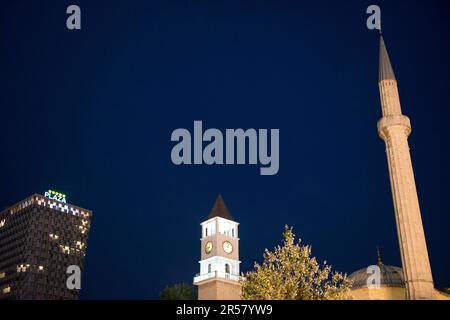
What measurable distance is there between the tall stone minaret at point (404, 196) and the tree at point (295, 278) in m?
9.69

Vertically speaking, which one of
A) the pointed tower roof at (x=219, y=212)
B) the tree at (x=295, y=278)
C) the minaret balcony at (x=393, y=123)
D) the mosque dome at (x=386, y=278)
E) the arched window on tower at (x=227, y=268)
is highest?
the pointed tower roof at (x=219, y=212)

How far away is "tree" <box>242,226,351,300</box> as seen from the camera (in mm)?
26984

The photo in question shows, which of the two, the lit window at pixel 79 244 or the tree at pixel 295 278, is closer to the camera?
the tree at pixel 295 278

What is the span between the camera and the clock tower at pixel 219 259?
6397 cm

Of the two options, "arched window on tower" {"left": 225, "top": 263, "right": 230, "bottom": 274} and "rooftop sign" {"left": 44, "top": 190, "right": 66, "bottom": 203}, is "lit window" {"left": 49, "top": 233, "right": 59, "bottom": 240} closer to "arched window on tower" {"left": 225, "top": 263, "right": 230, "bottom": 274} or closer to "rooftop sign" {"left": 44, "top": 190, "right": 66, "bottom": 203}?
"rooftop sign" {"left": 44, "top": 190, "right": 66, "bottom": 203}

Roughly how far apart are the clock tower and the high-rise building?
65.2 metres

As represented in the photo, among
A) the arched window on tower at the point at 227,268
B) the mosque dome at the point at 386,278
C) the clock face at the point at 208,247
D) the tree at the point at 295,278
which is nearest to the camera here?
the tree at the point at 295,278

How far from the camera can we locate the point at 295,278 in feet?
89.4

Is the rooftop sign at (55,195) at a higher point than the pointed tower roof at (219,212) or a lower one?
higher

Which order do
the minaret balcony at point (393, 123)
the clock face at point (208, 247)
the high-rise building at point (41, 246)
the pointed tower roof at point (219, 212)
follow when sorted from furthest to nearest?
the high-rise building at point (41, 246), the pointed tower roof at point (219, 212), the clock face at point (208, 247), the minaret balcony at point (393, 123)

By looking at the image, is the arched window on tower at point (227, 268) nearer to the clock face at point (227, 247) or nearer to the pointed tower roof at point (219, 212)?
the clock face at point (227, 247)

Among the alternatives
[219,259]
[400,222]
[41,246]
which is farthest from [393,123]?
[41,246]

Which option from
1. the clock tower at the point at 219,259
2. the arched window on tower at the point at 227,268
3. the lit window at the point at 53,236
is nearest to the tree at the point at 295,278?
the clock tower at the point at 219,259
